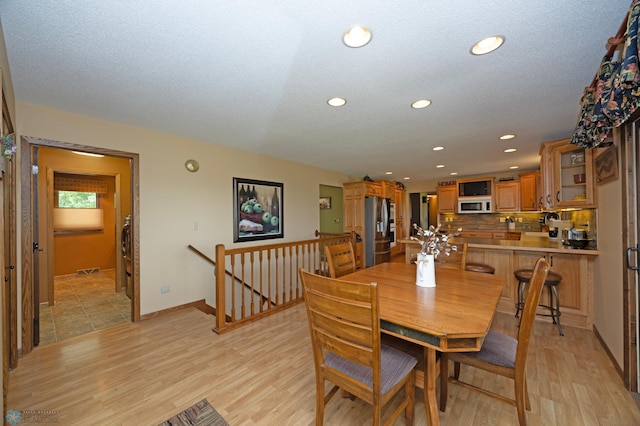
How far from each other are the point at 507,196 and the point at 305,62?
6003mm

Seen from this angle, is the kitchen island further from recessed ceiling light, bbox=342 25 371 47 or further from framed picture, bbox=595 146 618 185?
recessed ceiling light, bbox=342 25 371 47

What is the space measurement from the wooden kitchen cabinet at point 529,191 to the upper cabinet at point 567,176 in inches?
87.1

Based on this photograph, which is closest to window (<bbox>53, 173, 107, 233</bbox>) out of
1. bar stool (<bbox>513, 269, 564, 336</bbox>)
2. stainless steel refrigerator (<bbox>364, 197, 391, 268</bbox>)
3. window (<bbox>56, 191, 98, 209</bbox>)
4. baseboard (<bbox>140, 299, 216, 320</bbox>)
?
window (<bbox>56, 191, 98, 209</bbox>)

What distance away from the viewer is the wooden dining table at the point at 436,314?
45.6 inches

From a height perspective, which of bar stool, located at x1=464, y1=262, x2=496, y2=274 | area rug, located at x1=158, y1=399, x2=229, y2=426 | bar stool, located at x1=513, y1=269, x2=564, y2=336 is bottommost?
area rug, located at x1=158, y1=399, x2=229, y2=426

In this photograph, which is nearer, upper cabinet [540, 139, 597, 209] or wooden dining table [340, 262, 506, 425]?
wooden dining table [340, 262, 506, 425]

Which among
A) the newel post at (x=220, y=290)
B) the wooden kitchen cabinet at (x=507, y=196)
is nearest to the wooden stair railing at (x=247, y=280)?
the newel post at (x=220, y=290)

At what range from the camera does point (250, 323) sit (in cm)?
308

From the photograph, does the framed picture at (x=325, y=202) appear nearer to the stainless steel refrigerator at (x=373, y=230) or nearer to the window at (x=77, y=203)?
the stainless steel refrigerator at (x=373, y=230)

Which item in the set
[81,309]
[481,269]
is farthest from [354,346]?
[81,309]

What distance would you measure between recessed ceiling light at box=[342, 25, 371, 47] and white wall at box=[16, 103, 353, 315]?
2.84 m

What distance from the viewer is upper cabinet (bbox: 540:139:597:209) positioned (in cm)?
289

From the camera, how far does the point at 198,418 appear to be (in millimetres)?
1652

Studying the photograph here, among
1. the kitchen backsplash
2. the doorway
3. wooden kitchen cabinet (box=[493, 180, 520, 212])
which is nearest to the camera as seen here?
wooden kitchen cabinet (box=[493, 180, 520, 212])
